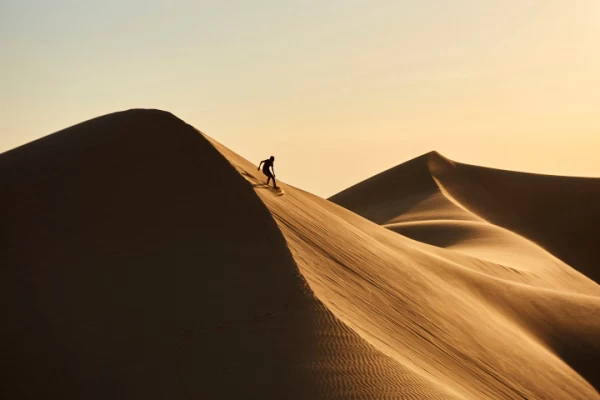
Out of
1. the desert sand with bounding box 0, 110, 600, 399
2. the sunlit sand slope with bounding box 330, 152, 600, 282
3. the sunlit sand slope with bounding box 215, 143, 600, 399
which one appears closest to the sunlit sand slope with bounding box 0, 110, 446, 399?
the desert sand with bounding box 0, 110, 600, 399

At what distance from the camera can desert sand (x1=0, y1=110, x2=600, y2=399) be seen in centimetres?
1007

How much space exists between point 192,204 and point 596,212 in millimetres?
40980

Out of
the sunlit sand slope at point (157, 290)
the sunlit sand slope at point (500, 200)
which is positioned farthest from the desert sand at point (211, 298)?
the sunlit sand slope at point (500, 200)

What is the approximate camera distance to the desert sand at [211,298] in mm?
10070

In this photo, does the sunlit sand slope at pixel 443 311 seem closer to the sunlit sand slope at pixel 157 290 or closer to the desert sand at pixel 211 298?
the desert sand at pixel 211 298

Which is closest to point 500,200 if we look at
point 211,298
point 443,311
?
point 443,311

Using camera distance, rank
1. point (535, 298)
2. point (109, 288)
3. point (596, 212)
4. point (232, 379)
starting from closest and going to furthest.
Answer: point (232, 379), point (109, 288), point (535, 298), point (596, 212)

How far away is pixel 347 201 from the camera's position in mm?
50156

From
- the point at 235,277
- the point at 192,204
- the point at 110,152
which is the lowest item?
the point at 235,277

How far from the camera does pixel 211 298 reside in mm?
11344

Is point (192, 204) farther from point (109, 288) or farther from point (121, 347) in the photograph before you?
point (121, 347)

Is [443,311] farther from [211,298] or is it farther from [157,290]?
[157,290]

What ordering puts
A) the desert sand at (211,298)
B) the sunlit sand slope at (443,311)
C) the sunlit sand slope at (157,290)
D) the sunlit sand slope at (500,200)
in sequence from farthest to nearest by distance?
the sunlit sand slope at (500,200) < the sunlit sand slope at (443,311) < the desert sand at (211,298) < the sunlit sand slope at (157,290)

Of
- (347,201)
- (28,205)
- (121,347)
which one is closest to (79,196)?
(28,205)
